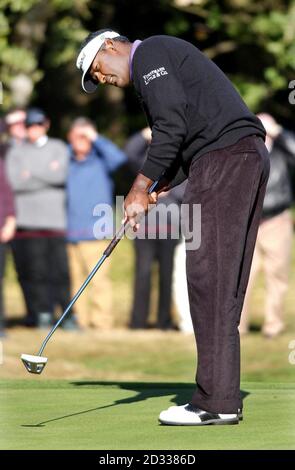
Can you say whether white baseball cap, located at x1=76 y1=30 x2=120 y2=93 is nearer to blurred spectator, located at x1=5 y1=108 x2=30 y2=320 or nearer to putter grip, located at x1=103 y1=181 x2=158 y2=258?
putter grip, located at x1=103 y1=181 x2=158 y2=258

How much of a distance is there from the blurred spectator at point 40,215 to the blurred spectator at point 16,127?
0.33 ft

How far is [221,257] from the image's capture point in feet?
22.5

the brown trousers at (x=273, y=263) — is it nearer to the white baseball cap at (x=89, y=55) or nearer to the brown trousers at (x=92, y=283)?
the brown trousers at (x=92, y=283)

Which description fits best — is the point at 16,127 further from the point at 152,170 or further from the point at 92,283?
the point at 152,170

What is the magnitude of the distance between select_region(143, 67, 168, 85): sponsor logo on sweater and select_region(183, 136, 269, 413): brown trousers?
472 millimetres

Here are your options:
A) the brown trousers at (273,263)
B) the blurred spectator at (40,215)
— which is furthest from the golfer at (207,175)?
the blurred spectator at (40,215)

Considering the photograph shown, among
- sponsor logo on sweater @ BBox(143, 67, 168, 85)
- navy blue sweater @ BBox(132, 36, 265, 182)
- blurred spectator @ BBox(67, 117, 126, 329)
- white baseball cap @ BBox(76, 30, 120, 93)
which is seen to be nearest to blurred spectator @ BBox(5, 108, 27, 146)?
blurred spectator @ BBox(67, 117, 126, 329)

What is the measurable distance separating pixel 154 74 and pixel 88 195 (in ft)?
26.8

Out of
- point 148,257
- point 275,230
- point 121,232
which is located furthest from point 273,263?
point 121,232

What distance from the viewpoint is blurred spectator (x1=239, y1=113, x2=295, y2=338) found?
47.0 feet

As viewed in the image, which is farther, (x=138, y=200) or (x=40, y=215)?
(x=40, y=215)

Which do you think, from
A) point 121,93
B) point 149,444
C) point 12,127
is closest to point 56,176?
point 12,127

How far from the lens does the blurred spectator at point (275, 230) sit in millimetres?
14312
